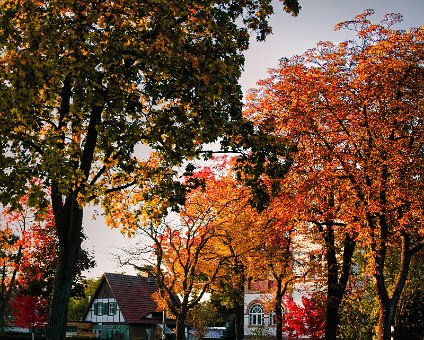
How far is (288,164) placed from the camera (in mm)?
15352

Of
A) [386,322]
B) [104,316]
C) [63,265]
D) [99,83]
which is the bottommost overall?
[104,316]

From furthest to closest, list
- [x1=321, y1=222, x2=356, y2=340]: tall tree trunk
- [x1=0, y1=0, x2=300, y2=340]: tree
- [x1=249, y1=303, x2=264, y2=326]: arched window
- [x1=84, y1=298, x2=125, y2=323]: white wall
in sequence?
1. [x1=84, y1=298, x2=125, y2=323]: white wall
2. [x1=249, y1=303, x2=264, y2=326]: arched window
3. [x1=321, y1=222, x2=356, y2=340]: tall tree trunk
4. [x1=0, y1=0, x2=300, y2=340]: tree

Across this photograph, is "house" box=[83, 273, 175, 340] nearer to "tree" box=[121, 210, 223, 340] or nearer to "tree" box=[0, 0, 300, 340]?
"tree" box=[121, 210, 223, 340]

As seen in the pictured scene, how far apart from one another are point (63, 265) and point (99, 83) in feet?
16.0

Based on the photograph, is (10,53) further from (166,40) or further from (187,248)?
(187,248)

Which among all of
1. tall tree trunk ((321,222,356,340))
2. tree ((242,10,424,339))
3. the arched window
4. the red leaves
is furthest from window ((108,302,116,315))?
tree ((242,10,424,339))

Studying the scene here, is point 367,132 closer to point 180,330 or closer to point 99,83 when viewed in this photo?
point 99,83

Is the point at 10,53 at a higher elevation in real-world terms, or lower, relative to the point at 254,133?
higher

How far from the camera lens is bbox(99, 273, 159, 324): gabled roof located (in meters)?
63.2

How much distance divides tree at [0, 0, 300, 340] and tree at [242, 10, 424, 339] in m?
6.86

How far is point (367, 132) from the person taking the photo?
71.1 ft

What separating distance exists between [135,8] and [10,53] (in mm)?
3687

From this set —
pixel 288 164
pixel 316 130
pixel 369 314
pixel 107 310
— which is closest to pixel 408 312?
pixel 369 314

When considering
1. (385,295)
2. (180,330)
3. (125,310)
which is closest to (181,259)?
(180,330)
